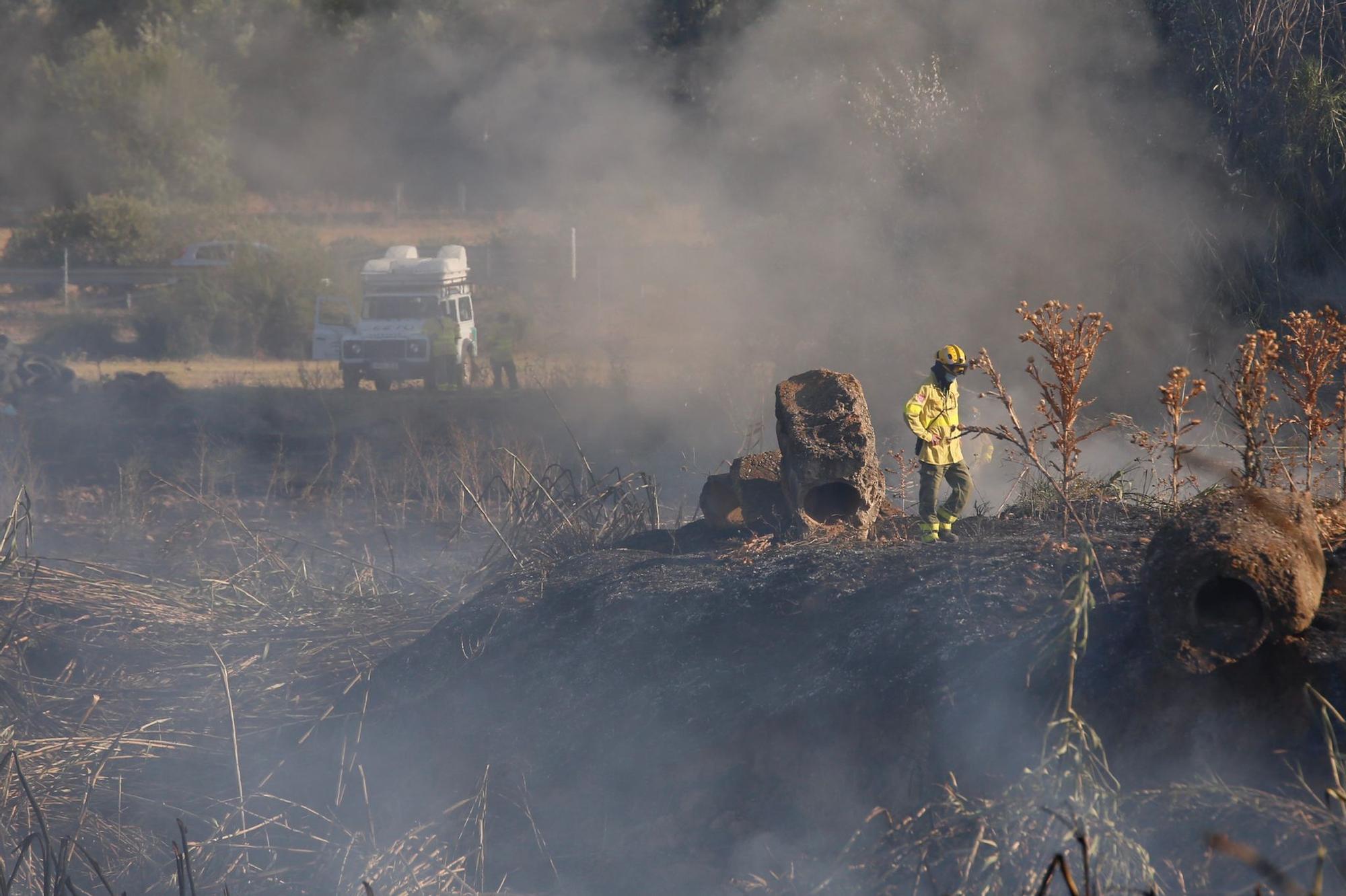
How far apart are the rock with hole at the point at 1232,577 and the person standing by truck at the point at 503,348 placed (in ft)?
41.6

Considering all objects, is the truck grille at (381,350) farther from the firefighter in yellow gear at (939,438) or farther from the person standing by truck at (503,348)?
the firefighter in yellow gear at (939,438)

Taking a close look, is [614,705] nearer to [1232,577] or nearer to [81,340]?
[1232,577]

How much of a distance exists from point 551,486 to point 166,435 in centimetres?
746

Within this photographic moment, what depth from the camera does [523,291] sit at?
25.8m

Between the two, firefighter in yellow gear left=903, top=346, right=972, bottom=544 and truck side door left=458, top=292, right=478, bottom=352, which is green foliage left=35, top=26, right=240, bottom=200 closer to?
truck side door left=458, top=292, right=478, bottom=352

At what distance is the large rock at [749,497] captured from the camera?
6.32m

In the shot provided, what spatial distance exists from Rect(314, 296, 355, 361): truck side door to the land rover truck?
1.30m

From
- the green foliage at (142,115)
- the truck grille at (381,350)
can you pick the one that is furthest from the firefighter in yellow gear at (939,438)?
the green foliage at (142,115)

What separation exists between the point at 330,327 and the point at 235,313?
400 centimetres

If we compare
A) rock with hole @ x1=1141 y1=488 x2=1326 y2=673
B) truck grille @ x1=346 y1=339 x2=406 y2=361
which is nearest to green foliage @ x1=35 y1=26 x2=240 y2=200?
truck grille @ x1=346 y1=339 x2=406 y2=361

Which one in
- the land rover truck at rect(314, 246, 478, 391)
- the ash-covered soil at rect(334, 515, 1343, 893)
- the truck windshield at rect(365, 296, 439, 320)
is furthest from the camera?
the truck windshield at rect(365, 296, 439, 320)

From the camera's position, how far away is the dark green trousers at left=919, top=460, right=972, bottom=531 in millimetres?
6469

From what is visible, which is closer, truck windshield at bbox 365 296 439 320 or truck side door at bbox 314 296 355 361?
truck windshield at bbox 365 296 439 320

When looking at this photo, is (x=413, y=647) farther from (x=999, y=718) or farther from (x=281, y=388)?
(x=281, y=388)
